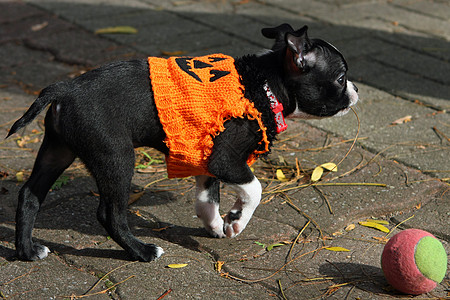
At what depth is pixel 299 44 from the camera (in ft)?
8.78

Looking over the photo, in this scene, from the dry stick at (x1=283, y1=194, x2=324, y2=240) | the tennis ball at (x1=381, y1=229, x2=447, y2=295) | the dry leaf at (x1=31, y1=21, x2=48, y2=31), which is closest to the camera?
the tennis ball at (x1=381, y1=229, x2=447, y2=295)

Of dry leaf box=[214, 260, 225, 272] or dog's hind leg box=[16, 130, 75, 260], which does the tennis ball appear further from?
dog's hind leg box=[16, 130, 75, 260]

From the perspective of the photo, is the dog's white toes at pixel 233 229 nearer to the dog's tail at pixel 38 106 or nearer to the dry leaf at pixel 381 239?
the dry leaf at pixel 381 239

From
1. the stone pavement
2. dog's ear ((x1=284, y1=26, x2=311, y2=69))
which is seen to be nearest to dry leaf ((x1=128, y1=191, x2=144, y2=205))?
the stone pavement

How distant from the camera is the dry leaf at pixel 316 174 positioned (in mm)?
3637

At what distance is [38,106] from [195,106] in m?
0.70

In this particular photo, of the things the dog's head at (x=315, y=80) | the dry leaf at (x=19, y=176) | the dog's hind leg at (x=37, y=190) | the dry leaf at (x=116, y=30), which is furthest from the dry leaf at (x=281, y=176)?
the dry leaf at (x=116, y=30)

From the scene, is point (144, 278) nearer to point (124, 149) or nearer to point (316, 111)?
point (124, 149)

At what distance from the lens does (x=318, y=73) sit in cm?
280

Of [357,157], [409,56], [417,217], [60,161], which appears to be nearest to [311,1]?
[409,56]

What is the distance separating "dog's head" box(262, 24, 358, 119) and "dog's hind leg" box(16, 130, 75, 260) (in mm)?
1104

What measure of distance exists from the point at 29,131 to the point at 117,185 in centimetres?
190

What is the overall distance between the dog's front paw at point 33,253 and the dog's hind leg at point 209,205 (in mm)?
780

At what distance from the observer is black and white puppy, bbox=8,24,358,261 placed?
2660 millimetres
